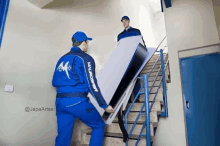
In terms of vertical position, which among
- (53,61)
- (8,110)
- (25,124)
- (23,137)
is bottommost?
(23,137)

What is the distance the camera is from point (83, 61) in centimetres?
156

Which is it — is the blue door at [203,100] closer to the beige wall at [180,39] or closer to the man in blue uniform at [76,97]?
the beige wall at [180,39]

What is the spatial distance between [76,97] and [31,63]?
885 millimetres

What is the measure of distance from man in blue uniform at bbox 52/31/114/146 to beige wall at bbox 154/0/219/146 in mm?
Answer: 1439

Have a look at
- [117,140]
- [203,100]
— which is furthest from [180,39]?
[117,140]

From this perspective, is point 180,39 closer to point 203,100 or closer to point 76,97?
point 203,100

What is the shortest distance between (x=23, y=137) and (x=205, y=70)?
2.71m

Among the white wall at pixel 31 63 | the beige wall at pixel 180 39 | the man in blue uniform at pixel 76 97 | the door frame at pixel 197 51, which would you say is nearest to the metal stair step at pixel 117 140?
the man in blue uniform at pixel 76 97

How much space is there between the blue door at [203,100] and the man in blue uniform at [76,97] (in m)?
1.63

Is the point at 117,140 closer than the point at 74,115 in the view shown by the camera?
No

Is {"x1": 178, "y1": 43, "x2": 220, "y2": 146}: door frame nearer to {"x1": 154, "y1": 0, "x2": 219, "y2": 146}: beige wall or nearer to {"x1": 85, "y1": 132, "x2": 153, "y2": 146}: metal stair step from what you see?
{"x1": 154, "y1": 0, "x2": 219, "y2": 146}: beige wall

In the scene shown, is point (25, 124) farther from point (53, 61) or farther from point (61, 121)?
point (53, 61)

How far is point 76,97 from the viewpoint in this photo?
1.49 metres

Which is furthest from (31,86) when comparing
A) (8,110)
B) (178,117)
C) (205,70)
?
(205,70)
